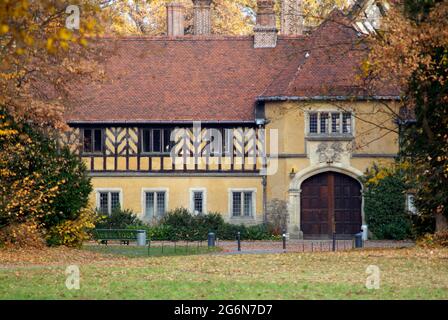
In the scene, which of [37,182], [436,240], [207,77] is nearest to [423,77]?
[436,240]

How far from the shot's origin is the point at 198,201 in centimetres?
4159

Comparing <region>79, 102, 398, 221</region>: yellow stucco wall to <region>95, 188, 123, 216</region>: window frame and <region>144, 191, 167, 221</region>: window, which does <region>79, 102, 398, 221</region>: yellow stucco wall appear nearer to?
<region>95, 188, 123, 216</region>: window frame

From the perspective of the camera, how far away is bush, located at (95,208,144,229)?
40469 millimetres

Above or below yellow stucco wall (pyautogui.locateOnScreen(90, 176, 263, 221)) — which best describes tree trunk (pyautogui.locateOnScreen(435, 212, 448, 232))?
below

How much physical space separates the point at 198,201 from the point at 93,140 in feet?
15.5

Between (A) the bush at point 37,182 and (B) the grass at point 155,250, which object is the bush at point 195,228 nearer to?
(B) the grass at point 155,250

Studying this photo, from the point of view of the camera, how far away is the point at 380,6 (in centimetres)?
2647

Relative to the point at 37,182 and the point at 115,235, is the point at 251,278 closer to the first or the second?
the point at 37,182

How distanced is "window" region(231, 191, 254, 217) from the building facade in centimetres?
4

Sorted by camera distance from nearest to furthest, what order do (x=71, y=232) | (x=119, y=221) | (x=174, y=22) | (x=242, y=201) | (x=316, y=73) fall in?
(x=71, y=232) → (x=119, y=221) → (x=316, y=73) → (x=242, y=201) → (x=174, y=22)

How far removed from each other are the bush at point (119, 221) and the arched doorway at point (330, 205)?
645cm

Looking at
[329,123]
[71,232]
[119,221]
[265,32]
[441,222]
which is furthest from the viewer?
[265,32]

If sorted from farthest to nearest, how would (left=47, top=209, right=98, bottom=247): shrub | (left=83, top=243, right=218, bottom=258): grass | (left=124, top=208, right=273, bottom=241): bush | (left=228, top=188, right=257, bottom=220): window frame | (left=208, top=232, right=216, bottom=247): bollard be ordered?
(left=228, top=188, right=257, bottom=220): window frame < (left=124, top=208, right=273, bottom=241): bush < (left=208, top=232, right=216, bottom=247): bollard < (left=83, top=243, right=218, bottom=258): grass < (left=47, top=209, right=98, bottom=247): shrub

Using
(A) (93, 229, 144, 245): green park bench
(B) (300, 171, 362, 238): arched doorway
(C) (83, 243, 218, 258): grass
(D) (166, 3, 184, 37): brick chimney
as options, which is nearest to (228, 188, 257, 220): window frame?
(B) (300, 171, 362, 238): arched doorway
